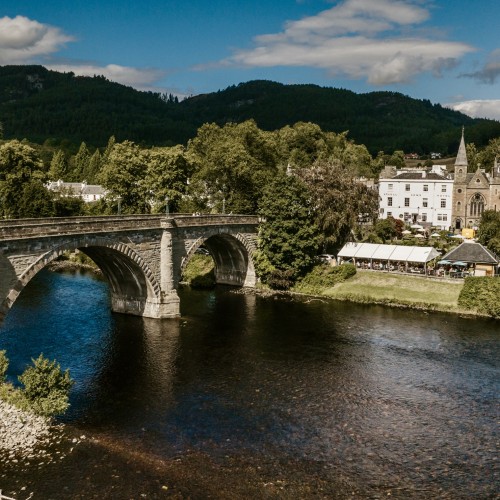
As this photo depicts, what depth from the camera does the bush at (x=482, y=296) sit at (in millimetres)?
59375

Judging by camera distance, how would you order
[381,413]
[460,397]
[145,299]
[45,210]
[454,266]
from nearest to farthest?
[381,413] → [460,397] → [145,299] → [454,266] → [45,210]

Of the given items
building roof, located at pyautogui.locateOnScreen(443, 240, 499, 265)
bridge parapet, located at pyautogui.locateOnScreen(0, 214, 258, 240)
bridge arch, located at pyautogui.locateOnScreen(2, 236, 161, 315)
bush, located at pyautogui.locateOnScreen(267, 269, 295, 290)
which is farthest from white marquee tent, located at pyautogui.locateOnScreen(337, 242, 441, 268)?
bridge arch, located at pyautogui.locateOnScreen(2, 236, 161, 315)

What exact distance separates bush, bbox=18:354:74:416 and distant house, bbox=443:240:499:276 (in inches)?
2099

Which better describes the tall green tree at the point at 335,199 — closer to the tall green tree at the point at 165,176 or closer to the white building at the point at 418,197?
the tall green tree at the point at 165,176

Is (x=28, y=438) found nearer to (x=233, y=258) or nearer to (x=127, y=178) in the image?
(x=233, y=258)

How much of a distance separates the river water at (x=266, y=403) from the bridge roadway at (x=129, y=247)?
117 inches

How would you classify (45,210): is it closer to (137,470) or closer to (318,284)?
(318,284)

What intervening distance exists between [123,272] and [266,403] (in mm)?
25510

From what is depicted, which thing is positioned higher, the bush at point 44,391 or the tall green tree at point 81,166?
the tall green tree at point 81,166

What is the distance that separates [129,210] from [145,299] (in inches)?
1205

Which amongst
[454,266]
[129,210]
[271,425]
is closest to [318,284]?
[454,266]

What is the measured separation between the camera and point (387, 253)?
7338cm

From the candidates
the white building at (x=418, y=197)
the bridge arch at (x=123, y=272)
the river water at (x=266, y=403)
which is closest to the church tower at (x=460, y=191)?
the white building at (x=418, y=197)

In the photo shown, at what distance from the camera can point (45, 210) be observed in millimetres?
80125
